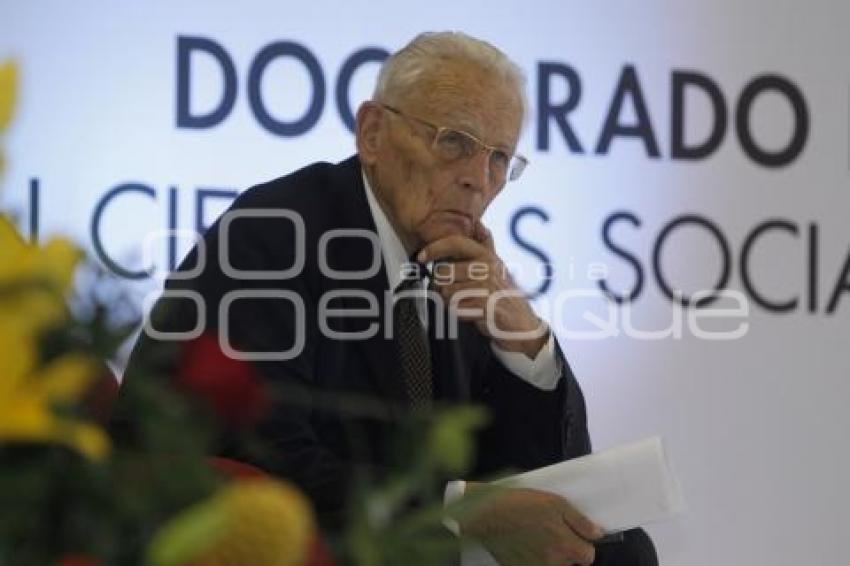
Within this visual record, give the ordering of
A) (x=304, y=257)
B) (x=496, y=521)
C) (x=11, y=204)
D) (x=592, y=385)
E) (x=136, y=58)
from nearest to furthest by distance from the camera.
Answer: (x=11, y=204) → (x=496, y=521) → (x=304, y=257) → (x=136, y=58) → (x=592, y=385)

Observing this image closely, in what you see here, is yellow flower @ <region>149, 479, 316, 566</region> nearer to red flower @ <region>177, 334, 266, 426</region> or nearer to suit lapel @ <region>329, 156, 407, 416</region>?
red flower @ <region>177, 334, 266, 426</region>

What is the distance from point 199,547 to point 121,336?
83 millimetres

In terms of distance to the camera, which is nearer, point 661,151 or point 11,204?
point 11,204

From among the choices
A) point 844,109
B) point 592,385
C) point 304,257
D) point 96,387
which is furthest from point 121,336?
point 844,109

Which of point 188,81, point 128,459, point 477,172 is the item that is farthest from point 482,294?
point 128,459

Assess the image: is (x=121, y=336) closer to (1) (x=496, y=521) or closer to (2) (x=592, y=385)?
(1) (x=496, y=521)

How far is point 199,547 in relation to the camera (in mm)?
380

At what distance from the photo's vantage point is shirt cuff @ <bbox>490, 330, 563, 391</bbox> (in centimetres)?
213

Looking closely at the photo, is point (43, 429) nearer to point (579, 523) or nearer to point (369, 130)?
point (579, 523)

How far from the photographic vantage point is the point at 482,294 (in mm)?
2129

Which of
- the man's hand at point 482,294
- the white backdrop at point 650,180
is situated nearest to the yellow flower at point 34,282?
the man's hand at point 482,294

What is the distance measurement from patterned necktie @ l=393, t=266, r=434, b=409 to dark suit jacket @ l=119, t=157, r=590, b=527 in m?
0.02

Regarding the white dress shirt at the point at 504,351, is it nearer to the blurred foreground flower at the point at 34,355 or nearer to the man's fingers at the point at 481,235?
the man's fingers at the point at 481,235

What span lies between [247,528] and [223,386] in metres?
0.04
